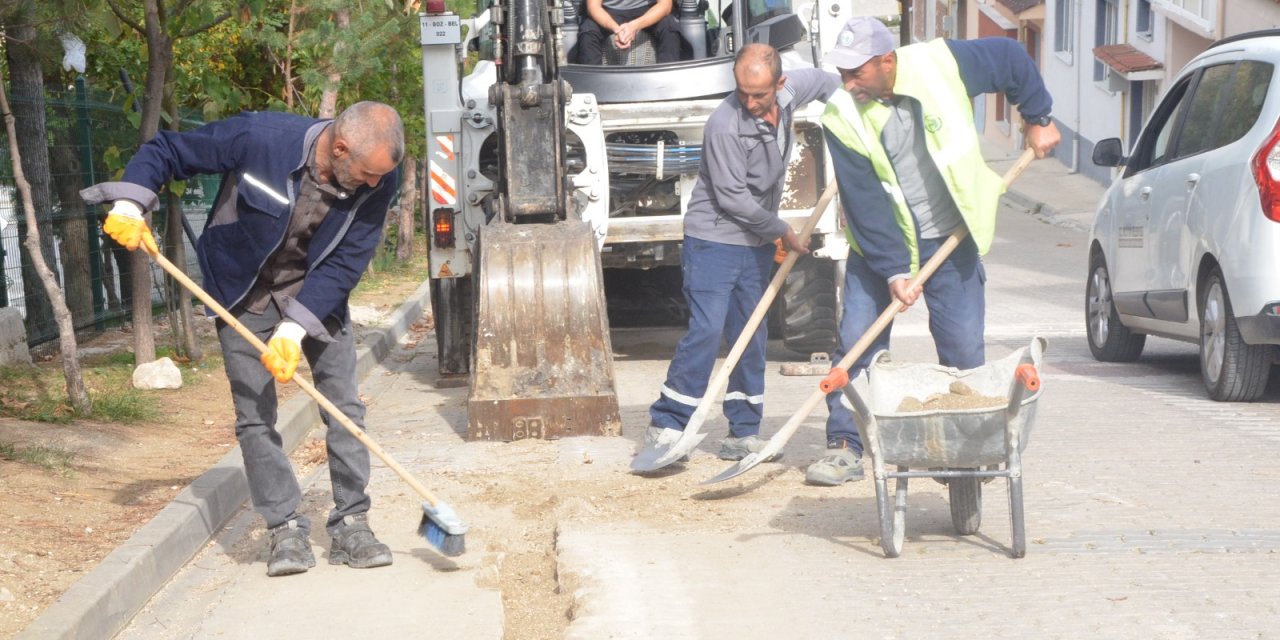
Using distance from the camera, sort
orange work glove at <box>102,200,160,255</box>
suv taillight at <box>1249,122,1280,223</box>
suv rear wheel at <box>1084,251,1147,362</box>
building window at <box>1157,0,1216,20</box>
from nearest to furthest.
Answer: orange work glove at <box>102,200,160,255</box>, suv taillight at <box>1249,122,1280,223</box>, suv rear wheel at <box>1084,251,1147,362</box>, building window at <box>1157,0,1216,20</box>

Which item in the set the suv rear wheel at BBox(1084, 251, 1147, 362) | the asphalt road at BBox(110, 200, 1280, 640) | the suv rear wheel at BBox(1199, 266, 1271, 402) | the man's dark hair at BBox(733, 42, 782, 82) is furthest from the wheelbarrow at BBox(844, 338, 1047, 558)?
the suv rear wheel at BBox(1084, 251, 1147, 362)

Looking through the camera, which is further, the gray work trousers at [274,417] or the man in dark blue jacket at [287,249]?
the gray work trousers at [274,417]

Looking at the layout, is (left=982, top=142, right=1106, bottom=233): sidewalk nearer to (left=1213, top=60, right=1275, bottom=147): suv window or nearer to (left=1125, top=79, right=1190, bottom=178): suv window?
(left=1125, top=79, right=1190, bottom=178): suv window

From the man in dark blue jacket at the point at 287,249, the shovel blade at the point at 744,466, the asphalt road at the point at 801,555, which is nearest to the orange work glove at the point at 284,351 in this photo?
the man in dark blue jacket at the point at 287,249

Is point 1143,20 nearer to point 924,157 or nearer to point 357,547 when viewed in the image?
point 924,157

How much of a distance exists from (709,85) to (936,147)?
4.24m

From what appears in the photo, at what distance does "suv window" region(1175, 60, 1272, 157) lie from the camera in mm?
8320

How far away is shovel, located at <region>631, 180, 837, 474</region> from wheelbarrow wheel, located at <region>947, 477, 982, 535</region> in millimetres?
1371

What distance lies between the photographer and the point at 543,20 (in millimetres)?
9008

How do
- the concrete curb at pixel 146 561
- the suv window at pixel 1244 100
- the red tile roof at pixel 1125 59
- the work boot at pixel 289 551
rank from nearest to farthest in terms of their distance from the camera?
the concrete curb at pixel 146 561 < the work boot at pixel 289 551 < the suv window at pixel 1244 100 < the red tile roof at pixel 1125 59

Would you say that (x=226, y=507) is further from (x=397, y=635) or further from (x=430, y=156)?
(x=430, y=156)

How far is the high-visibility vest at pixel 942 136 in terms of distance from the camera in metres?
6.05

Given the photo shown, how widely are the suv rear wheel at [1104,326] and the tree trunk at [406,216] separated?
9.45 metres

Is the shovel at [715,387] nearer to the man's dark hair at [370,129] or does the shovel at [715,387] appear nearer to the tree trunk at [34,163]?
the man's dark hair at [370,129]
